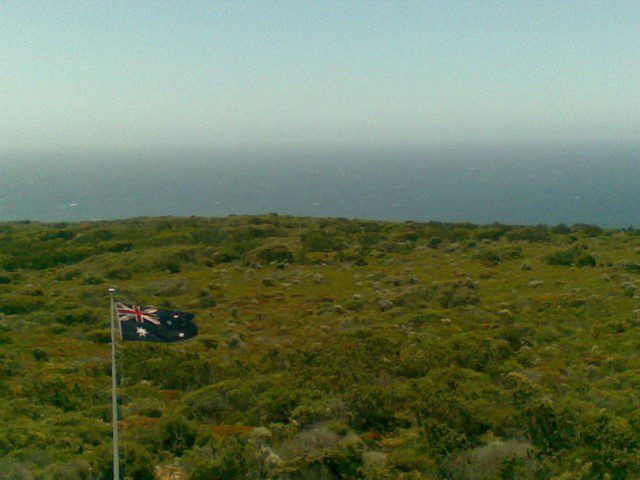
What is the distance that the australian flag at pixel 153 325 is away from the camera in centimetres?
913

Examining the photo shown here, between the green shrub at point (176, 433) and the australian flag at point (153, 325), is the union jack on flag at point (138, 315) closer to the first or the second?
the australian flag at point (153, 325)

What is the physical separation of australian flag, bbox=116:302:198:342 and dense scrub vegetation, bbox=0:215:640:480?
1.71m

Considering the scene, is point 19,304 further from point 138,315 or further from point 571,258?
point 571,258

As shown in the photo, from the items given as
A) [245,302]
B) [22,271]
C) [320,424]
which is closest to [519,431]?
[320,424]

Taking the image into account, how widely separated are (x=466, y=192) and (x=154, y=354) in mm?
187117

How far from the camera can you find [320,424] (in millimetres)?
9930

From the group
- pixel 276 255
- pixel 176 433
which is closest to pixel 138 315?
pixel 176 433

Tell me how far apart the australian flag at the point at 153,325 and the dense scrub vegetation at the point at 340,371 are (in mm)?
1705

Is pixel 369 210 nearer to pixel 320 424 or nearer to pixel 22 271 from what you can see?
pixel 22 271

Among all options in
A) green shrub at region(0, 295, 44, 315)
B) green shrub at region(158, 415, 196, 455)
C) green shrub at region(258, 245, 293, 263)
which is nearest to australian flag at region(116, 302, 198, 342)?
green shrub at region(158, 415, 196, 455)

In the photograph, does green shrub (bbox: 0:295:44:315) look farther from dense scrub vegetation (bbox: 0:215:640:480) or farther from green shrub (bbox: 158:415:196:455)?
green shrub (bbox: 158:415:196:455)

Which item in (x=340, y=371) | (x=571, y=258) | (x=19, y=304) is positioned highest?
(x=571, y=258)

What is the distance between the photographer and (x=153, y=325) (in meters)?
9.47

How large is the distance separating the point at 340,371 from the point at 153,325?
4.95 meters
